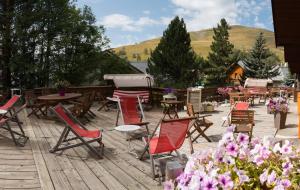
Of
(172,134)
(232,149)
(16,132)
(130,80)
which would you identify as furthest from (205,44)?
(232,149)

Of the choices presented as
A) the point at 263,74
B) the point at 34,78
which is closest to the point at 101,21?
the point at 34,78

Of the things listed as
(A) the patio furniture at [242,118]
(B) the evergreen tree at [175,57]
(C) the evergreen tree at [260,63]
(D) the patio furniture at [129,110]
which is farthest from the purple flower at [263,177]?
(C) the evergreen tree at [260,63]

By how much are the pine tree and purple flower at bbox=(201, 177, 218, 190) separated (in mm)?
42266

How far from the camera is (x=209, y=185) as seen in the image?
170 cm

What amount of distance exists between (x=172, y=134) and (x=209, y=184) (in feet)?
11.2

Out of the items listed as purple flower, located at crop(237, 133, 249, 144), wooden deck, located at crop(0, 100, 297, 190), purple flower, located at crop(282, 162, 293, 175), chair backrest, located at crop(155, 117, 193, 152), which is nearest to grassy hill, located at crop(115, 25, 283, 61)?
wooden deck, located at crop(0, 100, 297, 190)

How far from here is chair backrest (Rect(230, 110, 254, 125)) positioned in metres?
7.14

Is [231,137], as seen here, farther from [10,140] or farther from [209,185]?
[10,140]

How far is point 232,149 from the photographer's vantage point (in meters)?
2.01

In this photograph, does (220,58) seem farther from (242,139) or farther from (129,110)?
(242,139)

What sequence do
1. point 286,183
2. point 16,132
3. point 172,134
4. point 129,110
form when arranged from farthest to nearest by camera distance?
point 129,110, point 16,132, point 172,134, point 286,183

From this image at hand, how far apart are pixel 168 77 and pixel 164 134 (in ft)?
100.0

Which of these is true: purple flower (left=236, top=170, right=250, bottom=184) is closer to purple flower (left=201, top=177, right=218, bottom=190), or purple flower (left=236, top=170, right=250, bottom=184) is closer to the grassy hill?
purple flower (left=201, top=177, right=218, bottom=190)

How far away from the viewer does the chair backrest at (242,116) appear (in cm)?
714
